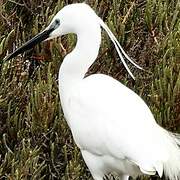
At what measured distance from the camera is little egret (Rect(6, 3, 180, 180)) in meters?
2.46

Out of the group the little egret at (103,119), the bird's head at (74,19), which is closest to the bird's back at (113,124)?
the little egret at (103,119)

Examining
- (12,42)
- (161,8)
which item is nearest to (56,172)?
(12,42)

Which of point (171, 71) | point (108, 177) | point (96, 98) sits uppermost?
point (96, 98)

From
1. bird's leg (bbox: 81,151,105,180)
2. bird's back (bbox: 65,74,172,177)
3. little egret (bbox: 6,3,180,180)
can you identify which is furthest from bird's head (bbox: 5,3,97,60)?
bird's leg (bbox: 81,151,105,180)

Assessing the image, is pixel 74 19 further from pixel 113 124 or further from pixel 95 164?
pixel 95 164

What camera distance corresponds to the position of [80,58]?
8.82 feet

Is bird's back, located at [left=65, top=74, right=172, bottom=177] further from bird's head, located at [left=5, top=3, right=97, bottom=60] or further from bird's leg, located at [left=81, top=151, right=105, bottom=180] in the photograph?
bird's head, located at [left=5, top=3, right=97, bottom=60]

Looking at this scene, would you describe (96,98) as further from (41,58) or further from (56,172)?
(41,58)

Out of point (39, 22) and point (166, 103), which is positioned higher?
point (39, 22)

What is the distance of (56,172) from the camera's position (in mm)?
2975

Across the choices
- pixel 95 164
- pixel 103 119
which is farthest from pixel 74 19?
pixel 95 164

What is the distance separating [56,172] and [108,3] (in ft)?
4.29

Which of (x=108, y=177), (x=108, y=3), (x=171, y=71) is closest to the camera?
(x=108, y=177)

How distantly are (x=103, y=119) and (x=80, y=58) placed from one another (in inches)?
10.7
